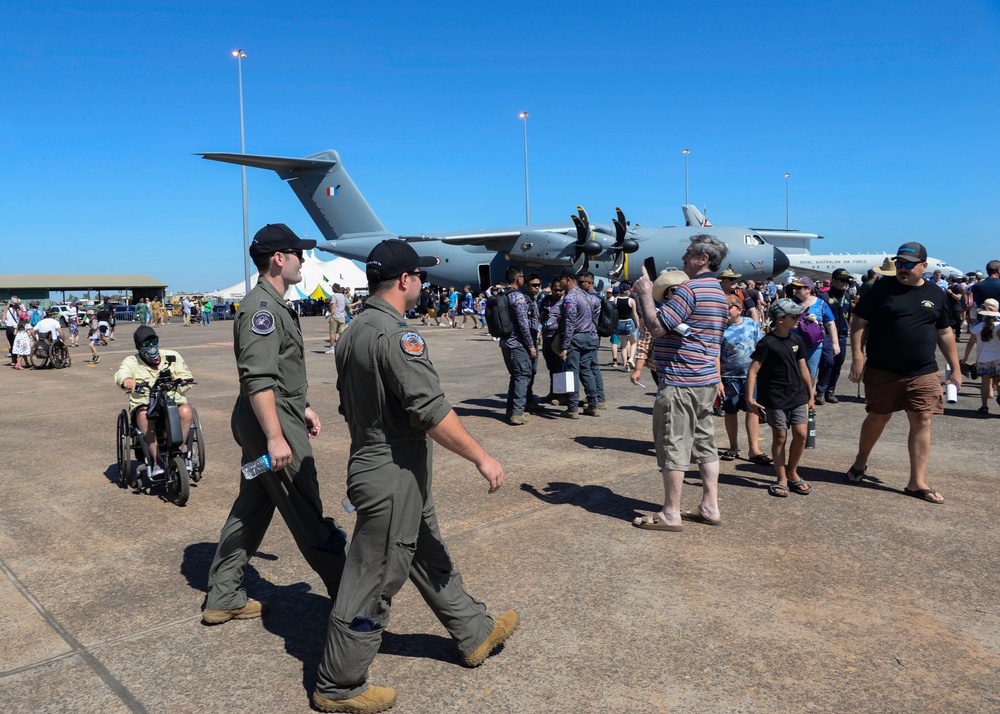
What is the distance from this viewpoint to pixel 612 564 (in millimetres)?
4043

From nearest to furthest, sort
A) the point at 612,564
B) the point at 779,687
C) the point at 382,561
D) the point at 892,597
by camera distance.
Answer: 1. the point at 382,561
2. the point at 779,687
3. the point at 892,597
4. the point at 612,564

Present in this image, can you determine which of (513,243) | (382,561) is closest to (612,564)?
(382,561)

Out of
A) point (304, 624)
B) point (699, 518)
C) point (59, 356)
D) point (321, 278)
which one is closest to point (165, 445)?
point (304, 624)

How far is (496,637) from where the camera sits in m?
3.01

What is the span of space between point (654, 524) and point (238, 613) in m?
2.69

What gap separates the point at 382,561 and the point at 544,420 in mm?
5955

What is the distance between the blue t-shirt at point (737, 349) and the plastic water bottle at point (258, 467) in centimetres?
467

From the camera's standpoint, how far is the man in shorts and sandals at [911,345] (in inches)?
202

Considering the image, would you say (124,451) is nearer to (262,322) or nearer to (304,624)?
(304,624)

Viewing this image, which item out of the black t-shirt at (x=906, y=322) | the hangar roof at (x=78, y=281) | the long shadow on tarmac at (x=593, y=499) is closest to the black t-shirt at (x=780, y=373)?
the black t-shirt at (x=906, y=322)

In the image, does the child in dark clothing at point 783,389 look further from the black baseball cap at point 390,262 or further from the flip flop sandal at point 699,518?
the black baseball cap at point 390,262

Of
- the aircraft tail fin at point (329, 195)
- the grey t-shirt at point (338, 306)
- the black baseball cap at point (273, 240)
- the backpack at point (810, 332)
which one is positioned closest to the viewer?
the black baseball cap at point (273, 240)

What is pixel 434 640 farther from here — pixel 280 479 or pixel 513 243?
pixel 513 243

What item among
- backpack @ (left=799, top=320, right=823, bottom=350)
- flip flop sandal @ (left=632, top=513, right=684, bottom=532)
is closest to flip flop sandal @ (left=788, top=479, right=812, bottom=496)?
flip flop sandal @ (left=632, top=513, right=684, bottom=532)
